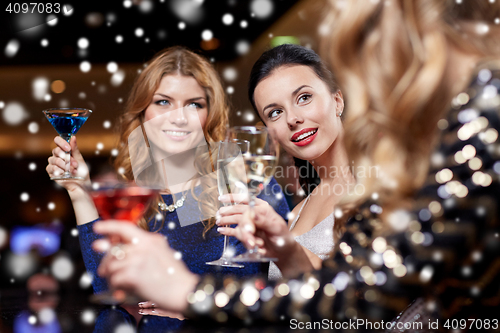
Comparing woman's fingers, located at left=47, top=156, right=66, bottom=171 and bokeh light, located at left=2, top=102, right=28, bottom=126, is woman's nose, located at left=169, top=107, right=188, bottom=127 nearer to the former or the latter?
woman's fingers, located at left=47, top=156, right=66, bottom=171

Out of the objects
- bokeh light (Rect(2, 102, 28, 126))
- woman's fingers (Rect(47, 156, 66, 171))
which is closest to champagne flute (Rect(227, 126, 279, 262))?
woman's fingers (Rect(47, 156, 66, 171))

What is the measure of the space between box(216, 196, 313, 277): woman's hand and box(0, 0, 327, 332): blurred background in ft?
5.72

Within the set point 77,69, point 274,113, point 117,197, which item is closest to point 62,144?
point 274,113

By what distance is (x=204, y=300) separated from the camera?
64 centimetres

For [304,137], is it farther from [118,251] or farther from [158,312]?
[118,251]

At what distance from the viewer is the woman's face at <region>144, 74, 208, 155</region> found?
6.48 ft

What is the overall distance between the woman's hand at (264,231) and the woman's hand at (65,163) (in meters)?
0.78

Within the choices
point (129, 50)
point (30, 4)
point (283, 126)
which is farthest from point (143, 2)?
point (283, 126)

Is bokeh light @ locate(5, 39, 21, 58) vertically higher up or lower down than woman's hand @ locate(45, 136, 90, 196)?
higher up

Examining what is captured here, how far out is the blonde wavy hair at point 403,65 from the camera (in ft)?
2.18

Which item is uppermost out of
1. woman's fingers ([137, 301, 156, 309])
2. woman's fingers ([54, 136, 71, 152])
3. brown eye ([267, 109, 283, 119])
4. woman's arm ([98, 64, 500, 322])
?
brown eye ([267, 109, 283, 119])

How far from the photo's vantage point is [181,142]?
199 centimetres

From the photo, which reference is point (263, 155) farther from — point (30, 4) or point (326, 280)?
point (30, 4)

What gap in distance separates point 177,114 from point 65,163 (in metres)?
0.56
